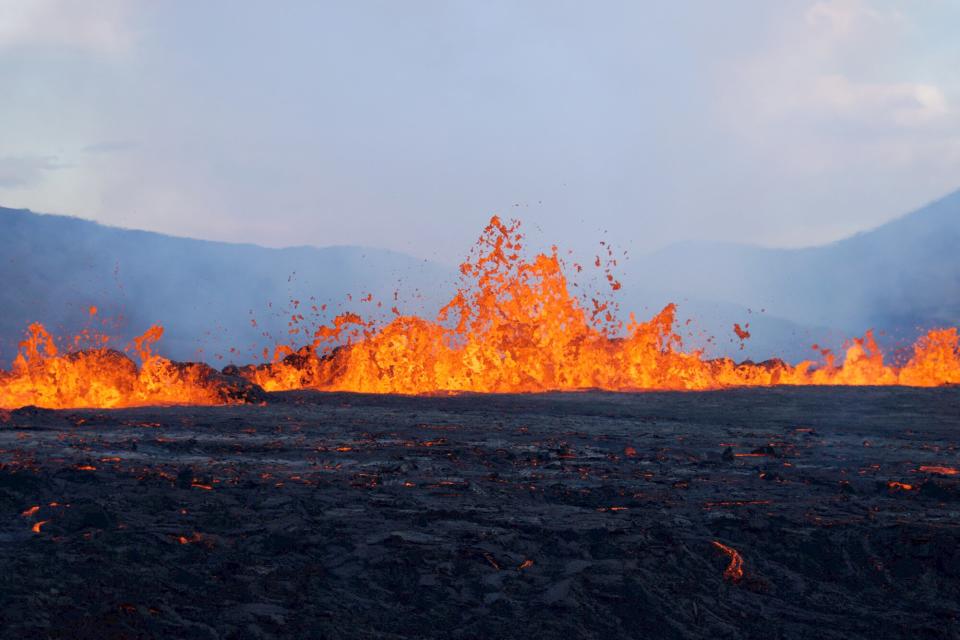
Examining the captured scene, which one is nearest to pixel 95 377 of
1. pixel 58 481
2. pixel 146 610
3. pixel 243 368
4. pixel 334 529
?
pixel 243 368

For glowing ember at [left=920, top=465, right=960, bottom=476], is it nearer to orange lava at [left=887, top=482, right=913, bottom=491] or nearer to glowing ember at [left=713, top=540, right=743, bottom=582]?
orange lava at [left=887, top=482, right=913, bottom=491]

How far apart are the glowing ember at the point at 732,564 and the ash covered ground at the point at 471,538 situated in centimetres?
2

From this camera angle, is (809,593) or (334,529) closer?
(809,593)

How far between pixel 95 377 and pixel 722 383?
13210 millimetres

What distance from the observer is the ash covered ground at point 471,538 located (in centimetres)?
461

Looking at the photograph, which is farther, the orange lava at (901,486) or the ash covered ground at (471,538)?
the orange lava at (901,486)

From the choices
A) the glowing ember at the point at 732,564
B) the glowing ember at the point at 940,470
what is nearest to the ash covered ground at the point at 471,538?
the glowing ember at the point at 732,564

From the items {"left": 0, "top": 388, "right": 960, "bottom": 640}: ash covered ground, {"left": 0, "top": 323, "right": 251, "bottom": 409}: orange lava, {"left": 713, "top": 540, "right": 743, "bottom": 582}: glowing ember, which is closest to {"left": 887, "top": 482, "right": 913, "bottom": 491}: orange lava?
{"left": 0, "top": 388, "right": 960, "bottom": 640}: ash covered ground

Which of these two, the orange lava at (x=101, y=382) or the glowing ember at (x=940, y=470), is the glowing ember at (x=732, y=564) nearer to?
the glowing ember at (x=940, y=470)

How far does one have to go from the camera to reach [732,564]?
5.46 metres

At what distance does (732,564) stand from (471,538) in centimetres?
151

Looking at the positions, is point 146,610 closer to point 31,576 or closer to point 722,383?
point 31,576

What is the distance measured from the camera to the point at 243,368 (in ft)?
71.9

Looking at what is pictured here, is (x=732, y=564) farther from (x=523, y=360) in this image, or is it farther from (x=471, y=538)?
(x=523, y=360)
